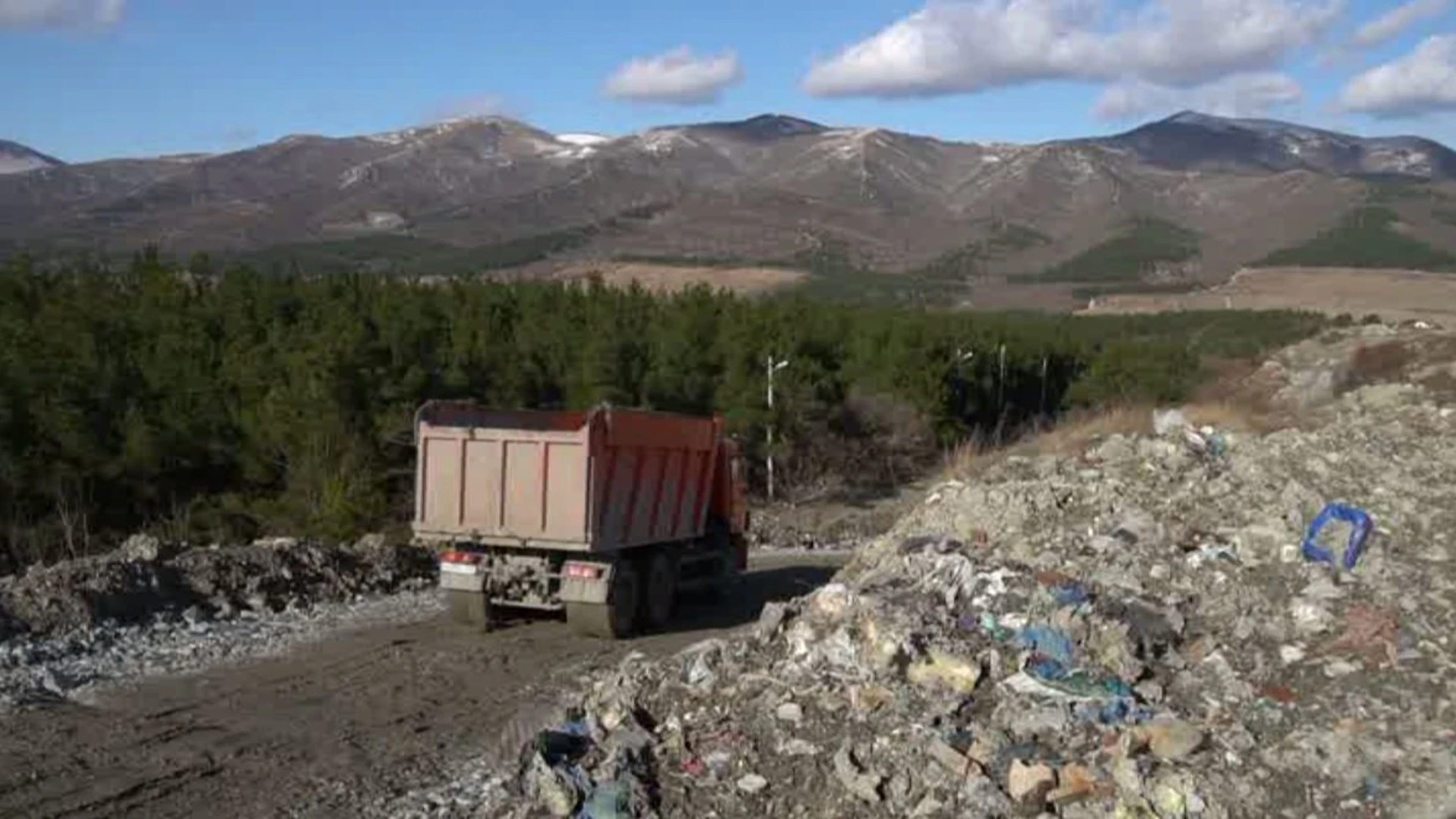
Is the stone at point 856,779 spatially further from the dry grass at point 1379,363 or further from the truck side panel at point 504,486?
the dry grass at point 1379,363

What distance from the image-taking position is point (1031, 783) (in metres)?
9.09

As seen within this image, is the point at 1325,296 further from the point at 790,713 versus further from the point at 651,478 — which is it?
the point at 790,713

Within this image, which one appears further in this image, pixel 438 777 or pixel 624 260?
pixel 624 260

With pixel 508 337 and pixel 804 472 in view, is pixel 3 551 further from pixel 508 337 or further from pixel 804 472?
pixel 804 472

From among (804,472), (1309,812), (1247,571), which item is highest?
(1247,571)

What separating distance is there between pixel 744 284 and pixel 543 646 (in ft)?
291

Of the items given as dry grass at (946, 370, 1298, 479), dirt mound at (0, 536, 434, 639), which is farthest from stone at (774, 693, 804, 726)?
dirt mound at (0, 536, 434, 639)

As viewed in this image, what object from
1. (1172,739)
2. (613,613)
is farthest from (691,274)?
(1172,739)

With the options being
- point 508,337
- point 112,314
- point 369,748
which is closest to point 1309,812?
point 369,748

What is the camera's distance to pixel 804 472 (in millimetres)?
44156

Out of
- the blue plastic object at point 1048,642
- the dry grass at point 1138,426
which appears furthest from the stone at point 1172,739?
the dry grass at point 1138,426

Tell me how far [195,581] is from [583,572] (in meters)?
4.37

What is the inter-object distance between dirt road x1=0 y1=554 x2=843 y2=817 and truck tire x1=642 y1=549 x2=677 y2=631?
1256 mm

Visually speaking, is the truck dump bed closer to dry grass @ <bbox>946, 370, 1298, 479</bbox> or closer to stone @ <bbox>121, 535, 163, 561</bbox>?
stone @ <bbox>121, 535, 163, 561</bbox>
